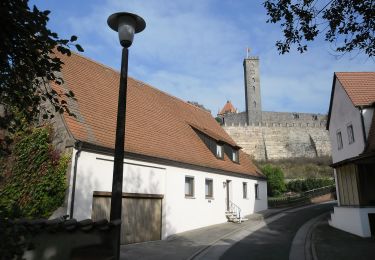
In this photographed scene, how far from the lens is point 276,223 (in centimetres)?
2114

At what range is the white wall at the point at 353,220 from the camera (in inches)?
613

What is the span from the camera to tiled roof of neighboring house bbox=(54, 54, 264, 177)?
14641mm

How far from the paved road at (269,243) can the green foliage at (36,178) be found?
5.90m

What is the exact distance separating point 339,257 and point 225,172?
11277 millimetres

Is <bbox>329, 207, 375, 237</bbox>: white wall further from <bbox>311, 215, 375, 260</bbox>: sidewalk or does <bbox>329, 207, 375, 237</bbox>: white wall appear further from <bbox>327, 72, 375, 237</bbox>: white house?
<bbox>311, 215, 375, 260</bbox>: sidewalk

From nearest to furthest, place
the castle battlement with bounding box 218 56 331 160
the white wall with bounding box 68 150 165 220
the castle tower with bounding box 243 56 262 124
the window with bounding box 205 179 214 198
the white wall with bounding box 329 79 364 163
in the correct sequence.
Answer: the white wall with bounding box 68 150 165 220
the white wall with bounding box 329 79 364 163
the window with bounding box 205 179 214 198
the castle battlement with bounding box 218 56 331 160
the castle tower with bounding box 243 56 262 124

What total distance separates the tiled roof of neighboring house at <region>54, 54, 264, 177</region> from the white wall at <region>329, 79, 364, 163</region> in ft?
21.0

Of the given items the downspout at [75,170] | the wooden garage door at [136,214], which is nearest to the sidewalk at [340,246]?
the wooden garage door at [136,214]

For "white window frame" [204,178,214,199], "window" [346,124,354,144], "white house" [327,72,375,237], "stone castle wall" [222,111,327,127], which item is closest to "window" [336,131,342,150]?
"white house" [327,72,375,237]

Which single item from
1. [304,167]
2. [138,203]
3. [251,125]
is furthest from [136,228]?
[251,125]

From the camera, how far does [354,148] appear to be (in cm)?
1902

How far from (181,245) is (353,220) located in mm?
8001

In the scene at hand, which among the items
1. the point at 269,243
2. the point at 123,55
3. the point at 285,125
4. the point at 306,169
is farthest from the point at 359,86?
the point at 285,125

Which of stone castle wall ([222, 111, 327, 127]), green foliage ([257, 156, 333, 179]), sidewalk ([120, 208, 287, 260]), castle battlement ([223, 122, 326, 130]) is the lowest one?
sidewalk ([120, 208, 287, 260])
